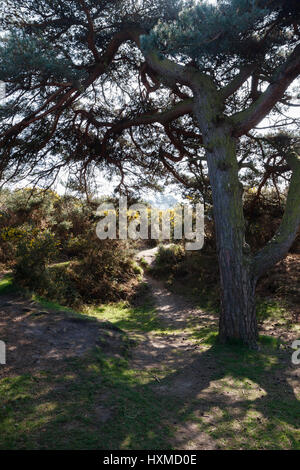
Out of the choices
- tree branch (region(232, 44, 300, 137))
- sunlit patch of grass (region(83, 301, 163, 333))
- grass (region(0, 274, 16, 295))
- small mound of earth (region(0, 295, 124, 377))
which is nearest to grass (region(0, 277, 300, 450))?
small mound of earth (region(0, 295, 124, 377))

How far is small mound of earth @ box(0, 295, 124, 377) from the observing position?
4.28 meters

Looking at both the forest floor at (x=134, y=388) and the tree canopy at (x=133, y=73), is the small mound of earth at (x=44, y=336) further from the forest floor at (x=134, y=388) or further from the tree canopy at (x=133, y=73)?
the tree canopy at (x=133, y=73)

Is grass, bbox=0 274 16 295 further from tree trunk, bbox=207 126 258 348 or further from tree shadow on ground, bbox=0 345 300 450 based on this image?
tree trunk, bbox=207 126 258 348

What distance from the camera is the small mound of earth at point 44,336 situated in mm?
4277

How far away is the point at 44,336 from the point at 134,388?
6.01 ft

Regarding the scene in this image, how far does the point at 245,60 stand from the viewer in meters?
5.80

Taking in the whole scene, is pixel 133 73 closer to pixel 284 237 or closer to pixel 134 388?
pixel 284 237

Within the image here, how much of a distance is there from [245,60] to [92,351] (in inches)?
216

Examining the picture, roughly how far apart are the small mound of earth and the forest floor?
1 cm

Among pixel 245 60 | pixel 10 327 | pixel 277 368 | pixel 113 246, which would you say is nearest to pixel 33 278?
pixel 10 327

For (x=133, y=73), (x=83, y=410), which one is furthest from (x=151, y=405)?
(x=133, y=73)

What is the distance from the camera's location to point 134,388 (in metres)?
3.95

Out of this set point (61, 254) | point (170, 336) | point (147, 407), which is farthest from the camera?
point (61, 254)
